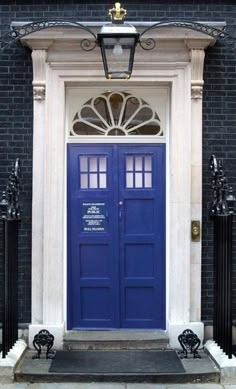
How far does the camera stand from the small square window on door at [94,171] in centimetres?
729

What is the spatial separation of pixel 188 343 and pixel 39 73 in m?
3.42

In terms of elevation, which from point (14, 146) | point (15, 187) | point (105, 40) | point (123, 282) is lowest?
point (123, 282)

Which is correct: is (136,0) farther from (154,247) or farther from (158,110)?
(154,247)

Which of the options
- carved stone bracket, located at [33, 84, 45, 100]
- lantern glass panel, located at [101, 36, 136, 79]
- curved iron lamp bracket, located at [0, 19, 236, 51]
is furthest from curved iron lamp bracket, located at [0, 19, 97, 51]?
carved stone bracket, located at [33, 84, 45, 100]

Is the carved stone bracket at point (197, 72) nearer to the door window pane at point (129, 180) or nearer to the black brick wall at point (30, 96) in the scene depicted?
the black brick wall at point (30, 96)

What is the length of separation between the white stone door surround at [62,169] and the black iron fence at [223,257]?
0.47 m

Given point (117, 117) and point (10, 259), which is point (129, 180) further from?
point (10, 259)

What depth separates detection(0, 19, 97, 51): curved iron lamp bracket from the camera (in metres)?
6.35

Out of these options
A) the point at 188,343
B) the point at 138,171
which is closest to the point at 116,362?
the point at 188,343

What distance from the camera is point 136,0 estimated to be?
23.3 feet

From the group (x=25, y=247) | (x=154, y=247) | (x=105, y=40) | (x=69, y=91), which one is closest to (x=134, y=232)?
(x=154, y=247)

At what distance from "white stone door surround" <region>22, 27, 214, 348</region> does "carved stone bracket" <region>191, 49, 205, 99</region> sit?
1 cm

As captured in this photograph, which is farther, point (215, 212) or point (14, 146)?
point (14, 146)

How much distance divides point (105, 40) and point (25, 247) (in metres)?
2.60
